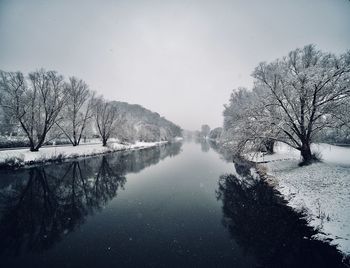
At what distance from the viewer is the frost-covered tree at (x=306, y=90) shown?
561 inches

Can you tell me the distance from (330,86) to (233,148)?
9.50m

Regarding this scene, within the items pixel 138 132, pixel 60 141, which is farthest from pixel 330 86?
pixel 138 132

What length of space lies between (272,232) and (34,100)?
33.8 metres

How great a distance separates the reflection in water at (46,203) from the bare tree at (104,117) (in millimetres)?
23785

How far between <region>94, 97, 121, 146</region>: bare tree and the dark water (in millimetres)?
27824

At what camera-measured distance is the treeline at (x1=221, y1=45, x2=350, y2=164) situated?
14312 mm

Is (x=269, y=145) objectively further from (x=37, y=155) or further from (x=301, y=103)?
(x=37, y=155)

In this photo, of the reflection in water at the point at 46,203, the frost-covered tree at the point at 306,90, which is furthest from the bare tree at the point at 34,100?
the frost-covered tree at the point at 306,90

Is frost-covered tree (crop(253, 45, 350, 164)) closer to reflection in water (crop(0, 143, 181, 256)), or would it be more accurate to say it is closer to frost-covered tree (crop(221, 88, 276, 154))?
frost-covered tree (crop(221, 88, 276, 154))

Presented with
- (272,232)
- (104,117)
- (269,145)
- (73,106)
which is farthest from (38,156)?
(269,145)

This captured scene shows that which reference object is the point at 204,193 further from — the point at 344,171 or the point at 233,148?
the point at 344,171

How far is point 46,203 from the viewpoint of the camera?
11.4 m

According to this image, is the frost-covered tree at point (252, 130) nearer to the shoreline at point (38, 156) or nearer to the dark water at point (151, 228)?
the dark water at point (151, 228)

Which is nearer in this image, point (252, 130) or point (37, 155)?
point (252, 130)
